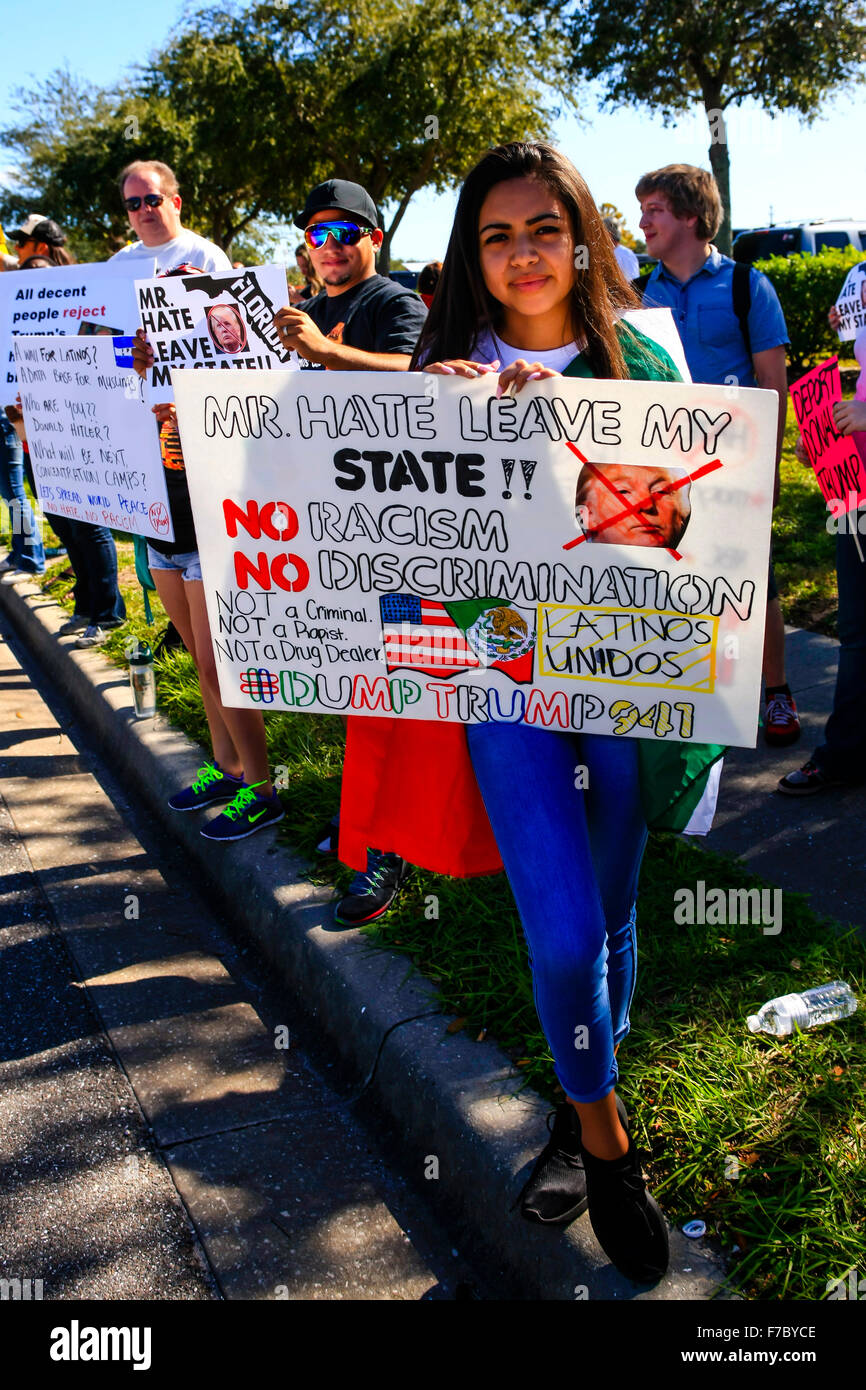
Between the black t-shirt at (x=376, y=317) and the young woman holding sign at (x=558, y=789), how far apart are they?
3.37ft

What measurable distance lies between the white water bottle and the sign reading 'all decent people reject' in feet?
2.82

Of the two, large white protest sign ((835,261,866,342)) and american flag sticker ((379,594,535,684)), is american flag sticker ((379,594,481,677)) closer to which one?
american flag sticker ((379,594,535,684))

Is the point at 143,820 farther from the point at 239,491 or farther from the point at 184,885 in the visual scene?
the point at 239,491

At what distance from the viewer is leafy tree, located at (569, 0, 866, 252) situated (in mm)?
20719

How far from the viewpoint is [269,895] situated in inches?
134

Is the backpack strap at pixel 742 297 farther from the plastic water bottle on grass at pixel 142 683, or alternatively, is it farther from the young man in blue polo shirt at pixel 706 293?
the plastic water bottle on grass at pixel 142 683

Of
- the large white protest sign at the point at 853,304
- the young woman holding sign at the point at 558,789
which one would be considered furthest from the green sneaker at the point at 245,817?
the large white protest sign at the point at 853,304

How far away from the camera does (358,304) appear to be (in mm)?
3340

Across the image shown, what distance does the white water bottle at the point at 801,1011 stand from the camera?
8.36 ft

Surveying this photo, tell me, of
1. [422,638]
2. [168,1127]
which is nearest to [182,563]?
[422,638]

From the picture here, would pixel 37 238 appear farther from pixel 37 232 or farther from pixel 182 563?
pixel 182 563
